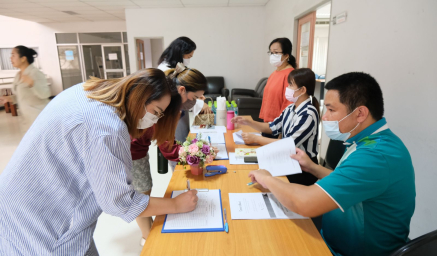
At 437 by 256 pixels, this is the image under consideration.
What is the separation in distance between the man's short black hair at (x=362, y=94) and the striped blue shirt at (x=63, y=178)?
88cm

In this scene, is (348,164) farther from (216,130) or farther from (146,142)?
(216,130)

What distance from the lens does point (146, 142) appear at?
1.58 metres

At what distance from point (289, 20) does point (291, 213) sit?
4407 mm

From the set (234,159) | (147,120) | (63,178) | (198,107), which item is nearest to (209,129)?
(198,107)

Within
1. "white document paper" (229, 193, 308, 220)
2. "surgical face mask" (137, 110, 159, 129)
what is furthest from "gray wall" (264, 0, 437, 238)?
"surgical face mask" (137, 110, 159, 129)

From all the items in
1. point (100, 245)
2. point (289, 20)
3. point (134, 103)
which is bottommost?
point (100, 245)

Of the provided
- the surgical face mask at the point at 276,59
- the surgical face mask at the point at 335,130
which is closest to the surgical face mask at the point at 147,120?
the surgical face mask at the point at 335,130

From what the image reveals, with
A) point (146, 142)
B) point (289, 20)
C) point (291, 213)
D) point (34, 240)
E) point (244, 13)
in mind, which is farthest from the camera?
point (244, 13)

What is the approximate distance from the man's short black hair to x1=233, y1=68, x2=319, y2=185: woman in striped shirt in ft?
1.97

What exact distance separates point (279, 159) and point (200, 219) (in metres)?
0.60

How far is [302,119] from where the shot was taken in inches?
65.8

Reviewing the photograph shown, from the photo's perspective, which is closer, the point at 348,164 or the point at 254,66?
the point at 348,164

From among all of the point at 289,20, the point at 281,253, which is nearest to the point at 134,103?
the point at 281,253

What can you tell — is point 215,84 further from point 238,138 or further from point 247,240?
point 247,240
